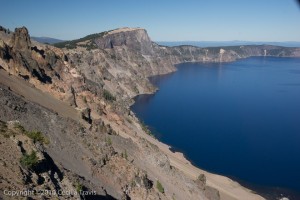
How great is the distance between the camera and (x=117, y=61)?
166750 mm

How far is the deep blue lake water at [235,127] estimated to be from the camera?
74375mm

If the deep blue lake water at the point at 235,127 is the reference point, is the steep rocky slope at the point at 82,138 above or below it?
above

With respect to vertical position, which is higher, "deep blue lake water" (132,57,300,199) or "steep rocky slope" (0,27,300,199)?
"steep rocky slope" (0,27,300,199)

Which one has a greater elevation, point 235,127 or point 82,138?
point 82,138

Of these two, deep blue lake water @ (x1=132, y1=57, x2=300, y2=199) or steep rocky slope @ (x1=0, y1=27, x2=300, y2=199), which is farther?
deep blue lake water @ (x1=132, y1=57, x2=300, y2=199)

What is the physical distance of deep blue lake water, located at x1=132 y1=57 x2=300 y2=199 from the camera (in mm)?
74375

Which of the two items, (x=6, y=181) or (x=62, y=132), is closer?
(x=6, y=181)

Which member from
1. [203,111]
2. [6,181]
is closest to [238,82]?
[203,111]

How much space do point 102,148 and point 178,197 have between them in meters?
11.7

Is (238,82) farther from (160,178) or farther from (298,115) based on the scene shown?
(160,178)

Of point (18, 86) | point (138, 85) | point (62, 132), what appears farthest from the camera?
point (138, 85)

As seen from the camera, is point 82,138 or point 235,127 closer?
point 82,138

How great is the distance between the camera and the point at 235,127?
105500mm

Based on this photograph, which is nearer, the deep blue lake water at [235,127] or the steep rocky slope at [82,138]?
the steep rocky slope at [82,138]
